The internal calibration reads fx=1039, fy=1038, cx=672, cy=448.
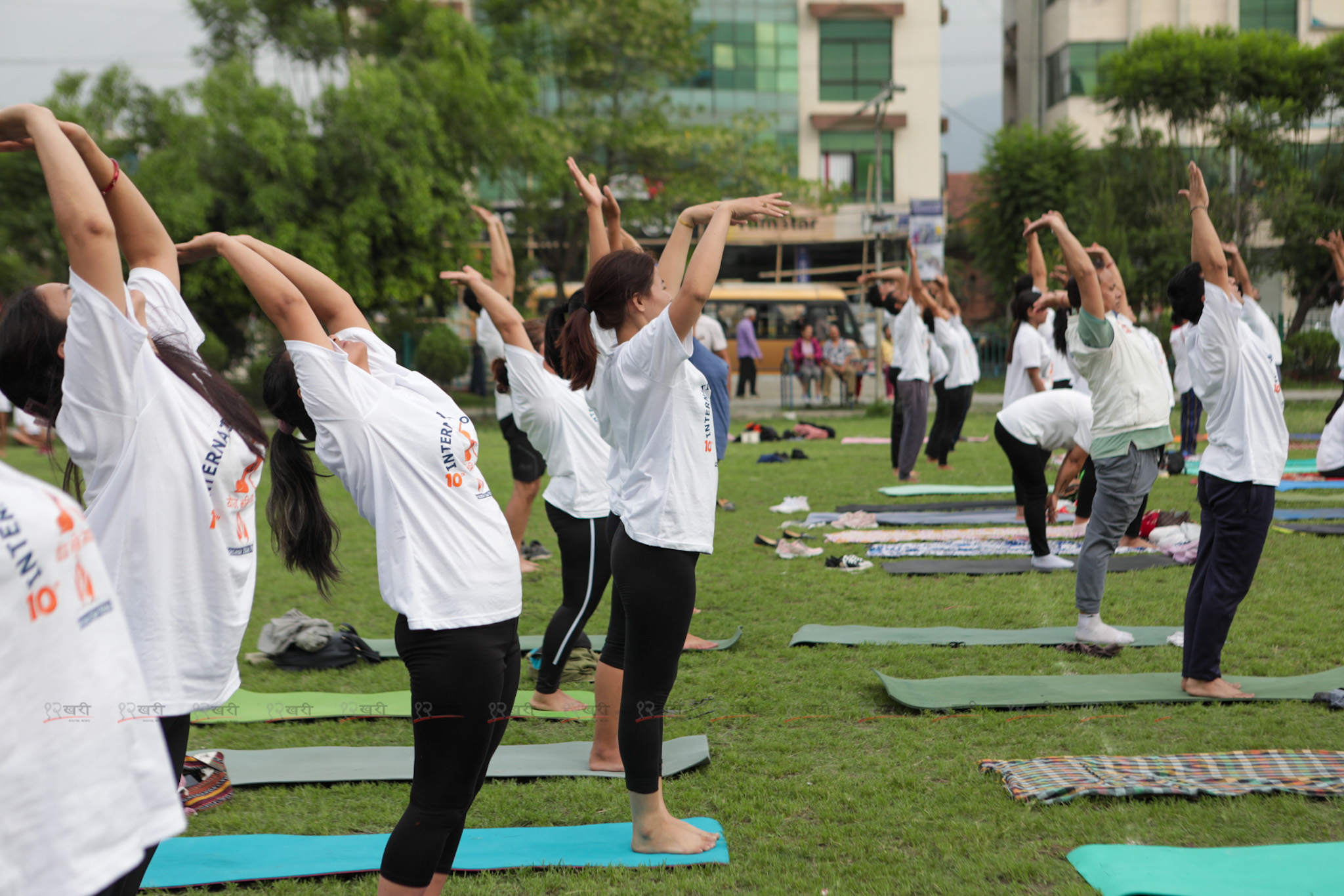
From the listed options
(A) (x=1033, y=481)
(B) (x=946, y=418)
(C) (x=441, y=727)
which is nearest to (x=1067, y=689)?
(A) (x=1033, y=481)

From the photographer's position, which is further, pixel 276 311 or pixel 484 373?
pixel 484 373

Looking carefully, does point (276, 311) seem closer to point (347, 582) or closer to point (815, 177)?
point (347, 582)

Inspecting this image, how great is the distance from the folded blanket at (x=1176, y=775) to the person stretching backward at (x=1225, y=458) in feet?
2.36

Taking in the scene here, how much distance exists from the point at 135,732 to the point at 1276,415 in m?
4.83

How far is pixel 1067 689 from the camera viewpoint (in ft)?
16.2

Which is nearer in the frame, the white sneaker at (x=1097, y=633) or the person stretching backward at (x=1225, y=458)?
the person stretching backward at (x=1225, y=458)

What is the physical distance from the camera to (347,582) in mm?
7859

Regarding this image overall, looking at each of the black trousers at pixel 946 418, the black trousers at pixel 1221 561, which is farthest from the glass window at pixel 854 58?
the black trousers at pixel 1221 561

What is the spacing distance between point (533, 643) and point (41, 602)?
4773mm

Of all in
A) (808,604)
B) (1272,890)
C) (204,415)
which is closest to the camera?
(204,415)

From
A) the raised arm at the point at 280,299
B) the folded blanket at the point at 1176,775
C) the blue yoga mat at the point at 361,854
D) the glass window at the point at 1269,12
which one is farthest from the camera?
the glass window at the point at 1269,12

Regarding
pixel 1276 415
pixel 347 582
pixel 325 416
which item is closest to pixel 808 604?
pixel 1276 415

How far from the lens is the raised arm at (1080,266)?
4.88 meters

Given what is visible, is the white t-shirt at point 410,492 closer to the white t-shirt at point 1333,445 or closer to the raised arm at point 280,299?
the raised arm at point 280,299
